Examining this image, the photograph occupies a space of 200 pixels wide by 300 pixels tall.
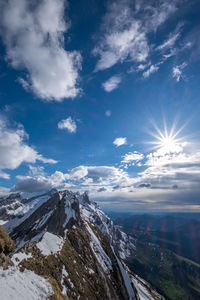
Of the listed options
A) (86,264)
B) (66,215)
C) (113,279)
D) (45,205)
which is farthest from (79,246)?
(45,205)

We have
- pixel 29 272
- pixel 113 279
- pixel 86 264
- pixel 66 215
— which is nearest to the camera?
pixel 29 272

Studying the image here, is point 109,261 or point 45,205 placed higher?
point 45,205

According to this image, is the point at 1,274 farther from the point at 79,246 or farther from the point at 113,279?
the point at 113,279

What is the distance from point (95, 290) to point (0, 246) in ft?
97.6

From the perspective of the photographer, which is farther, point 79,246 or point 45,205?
point 45,205

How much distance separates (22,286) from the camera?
58.4 ft

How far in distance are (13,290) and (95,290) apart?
29.8 meters

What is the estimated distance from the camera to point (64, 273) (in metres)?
31.2

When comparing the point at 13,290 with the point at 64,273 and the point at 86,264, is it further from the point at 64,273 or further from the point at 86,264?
the point at 86,264

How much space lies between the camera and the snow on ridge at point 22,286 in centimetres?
1597

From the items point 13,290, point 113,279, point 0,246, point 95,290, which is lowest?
point 113,279

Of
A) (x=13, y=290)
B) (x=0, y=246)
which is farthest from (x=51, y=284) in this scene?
(x=0, y=246)

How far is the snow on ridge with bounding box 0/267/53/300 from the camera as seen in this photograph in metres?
16.0

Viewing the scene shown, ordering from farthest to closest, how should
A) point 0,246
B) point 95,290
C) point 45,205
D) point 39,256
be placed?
1. point 45,205
2. point 95,290
3. point 39,256
4. point 0,246
